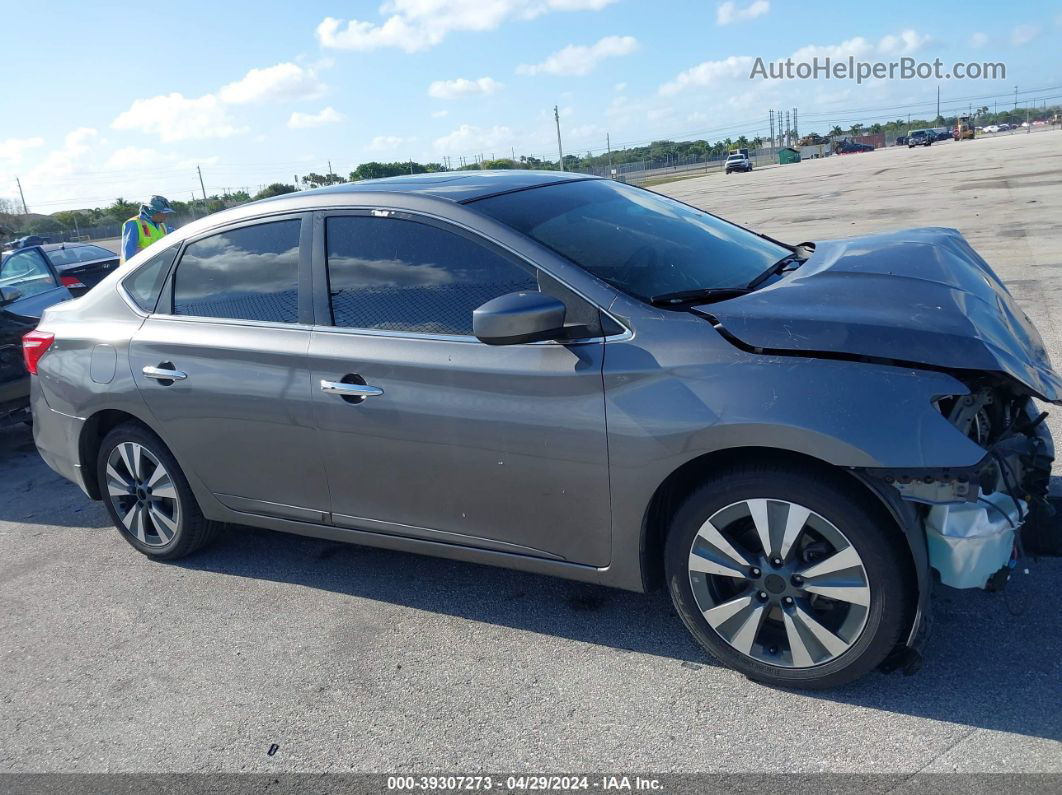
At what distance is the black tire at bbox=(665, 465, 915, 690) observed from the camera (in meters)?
2.78

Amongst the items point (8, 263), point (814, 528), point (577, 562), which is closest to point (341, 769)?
point (577, 562)

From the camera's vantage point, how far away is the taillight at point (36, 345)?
4844 millimetres

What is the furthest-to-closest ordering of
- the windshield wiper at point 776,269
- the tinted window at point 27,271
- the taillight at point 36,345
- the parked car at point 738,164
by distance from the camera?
the parked car at point 738,164 → the tinted window at point 27,271 → the taillight at point 36,345 → the windshield wiper at point 776,269

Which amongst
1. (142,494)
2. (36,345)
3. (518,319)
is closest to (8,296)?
(36,345)

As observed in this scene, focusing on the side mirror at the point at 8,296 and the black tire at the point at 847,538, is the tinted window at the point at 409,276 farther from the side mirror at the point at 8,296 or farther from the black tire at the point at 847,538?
the side mirror at the point at 8,296

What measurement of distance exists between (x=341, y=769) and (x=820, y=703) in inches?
63.0

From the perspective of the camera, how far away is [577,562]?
3.35 metres

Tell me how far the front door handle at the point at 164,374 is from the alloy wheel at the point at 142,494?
A: 0.43 m

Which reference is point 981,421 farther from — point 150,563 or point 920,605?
point 150,563

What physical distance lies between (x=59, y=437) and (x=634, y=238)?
331 centimetres

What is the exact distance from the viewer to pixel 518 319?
3.05 metres

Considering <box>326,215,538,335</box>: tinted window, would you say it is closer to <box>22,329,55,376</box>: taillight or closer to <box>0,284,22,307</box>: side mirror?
<box>22,329,55,376</box>: taillight

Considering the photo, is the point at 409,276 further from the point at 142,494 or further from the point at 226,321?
the point at 142,494

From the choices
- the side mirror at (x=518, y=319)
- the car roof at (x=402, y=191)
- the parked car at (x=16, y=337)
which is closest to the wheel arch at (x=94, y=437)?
the car roof at (x=402, y=191)
